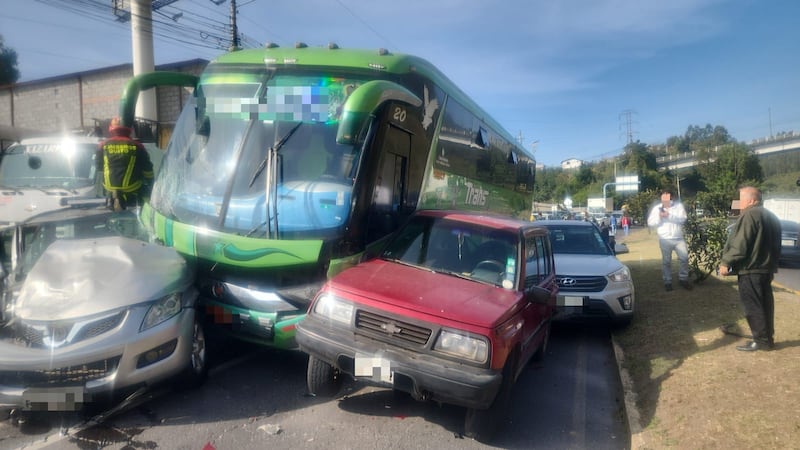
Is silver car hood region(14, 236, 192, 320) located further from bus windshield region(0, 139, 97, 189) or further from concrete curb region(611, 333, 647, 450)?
bus windshield region(0, 139, 97, 189)

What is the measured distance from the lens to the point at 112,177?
689 centimetres

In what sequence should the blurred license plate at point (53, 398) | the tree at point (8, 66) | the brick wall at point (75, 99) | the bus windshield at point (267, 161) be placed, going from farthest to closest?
the tree at point (8, 66) → the brick wall at point (75, 99) → the bus windshield at point (267, 161) → the blurred license plate at point (53, 398)

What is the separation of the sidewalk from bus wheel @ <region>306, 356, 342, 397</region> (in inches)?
98.6

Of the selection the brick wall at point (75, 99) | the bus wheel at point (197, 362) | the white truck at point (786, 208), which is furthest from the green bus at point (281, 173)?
the white truck at point (786, 208)

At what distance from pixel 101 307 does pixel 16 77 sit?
42.2 metres

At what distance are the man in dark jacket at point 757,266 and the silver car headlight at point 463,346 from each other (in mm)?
3658

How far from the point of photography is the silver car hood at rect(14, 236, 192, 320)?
4039mm

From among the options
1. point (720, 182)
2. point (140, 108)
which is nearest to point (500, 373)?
point (140, 108)

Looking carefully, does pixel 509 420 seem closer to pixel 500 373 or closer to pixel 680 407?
pixel 500 373

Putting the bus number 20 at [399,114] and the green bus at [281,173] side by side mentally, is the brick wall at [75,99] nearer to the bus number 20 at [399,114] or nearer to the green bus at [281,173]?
the green bus at [281,173]

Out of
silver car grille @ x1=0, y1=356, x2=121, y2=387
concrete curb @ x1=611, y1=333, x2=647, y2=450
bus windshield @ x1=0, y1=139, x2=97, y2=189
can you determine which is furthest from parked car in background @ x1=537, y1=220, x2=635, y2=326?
bus windshield @ x1=0, y1=139, x2=97, y2=189

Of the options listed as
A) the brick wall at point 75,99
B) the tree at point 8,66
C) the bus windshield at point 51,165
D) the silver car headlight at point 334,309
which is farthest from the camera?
the tree at point 8,66

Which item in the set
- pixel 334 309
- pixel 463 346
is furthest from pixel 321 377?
pixel 463 346

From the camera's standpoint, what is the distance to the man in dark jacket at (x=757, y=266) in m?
5.73
